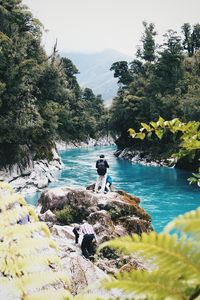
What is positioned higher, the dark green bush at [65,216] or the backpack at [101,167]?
the backpack at [101,167]

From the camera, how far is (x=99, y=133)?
8250 centimetres

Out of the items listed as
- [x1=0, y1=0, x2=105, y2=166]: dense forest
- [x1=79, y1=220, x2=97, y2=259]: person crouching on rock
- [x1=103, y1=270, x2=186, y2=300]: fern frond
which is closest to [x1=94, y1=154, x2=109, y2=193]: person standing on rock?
[x1=79, y1=220, x2=97, y2=259]: person crouching on rock

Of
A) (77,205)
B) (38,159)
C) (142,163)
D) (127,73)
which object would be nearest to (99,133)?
(127,73)

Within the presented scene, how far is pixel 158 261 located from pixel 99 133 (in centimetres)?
8188

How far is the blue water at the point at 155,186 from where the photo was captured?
69.6ft

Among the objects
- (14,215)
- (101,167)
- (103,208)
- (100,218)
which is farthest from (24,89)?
(14,215)

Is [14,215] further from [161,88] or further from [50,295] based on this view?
[161,88]

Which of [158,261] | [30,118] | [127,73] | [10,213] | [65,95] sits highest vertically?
[127,73]

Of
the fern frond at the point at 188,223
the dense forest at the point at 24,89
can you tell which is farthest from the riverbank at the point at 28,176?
the fern frond at the point at 188,223

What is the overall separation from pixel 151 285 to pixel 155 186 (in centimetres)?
2965

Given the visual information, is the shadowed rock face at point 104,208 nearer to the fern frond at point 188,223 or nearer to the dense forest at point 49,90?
the dense forest at point 49,90

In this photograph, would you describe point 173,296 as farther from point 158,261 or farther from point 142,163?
point 142,163

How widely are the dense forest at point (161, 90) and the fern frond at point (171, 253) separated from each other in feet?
123

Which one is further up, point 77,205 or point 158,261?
point 158,261
